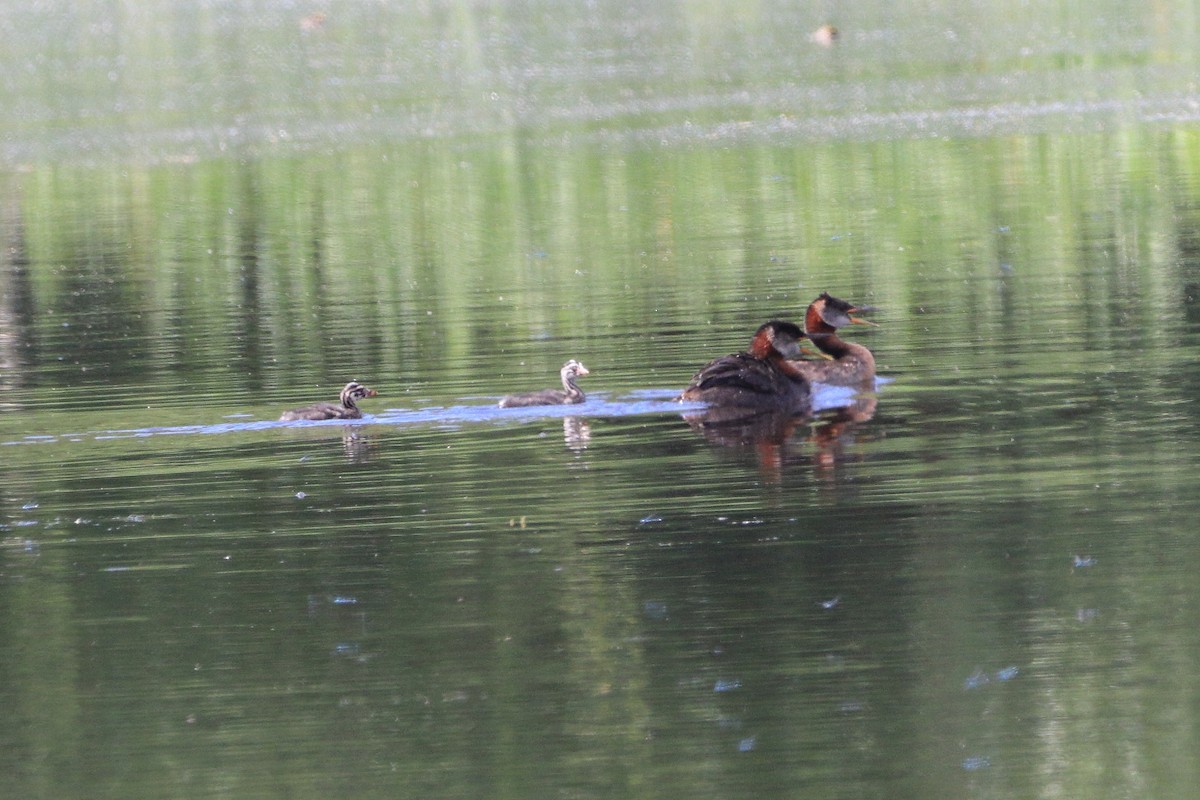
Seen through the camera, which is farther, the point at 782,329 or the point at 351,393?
the point at 782,329

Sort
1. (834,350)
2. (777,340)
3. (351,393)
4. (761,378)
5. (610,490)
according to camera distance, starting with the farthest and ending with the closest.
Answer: (834,350)
(777,340)
(761,378)
(351,393)
(610,490)

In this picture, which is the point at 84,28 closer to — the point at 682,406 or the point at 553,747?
the point at 682,406

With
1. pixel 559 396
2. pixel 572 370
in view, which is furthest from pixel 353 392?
pixel 572 370

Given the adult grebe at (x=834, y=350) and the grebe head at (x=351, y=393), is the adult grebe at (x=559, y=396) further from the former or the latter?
the adult grebe at (x=834, y=350)

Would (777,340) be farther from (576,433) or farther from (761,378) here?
(576,433)

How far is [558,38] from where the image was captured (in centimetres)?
6375

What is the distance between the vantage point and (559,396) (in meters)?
14.4

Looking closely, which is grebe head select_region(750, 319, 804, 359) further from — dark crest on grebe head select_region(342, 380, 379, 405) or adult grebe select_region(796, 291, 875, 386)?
dark crest on grebe head select_region(342, 380, 379, 405)

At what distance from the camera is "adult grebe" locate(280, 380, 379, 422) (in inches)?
564

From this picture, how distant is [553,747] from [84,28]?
80.4 metres

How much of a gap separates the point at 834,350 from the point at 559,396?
2.69 meters

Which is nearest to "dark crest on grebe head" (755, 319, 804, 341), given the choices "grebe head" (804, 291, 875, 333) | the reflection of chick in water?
"grebe head" (804, 291, 875, 333)

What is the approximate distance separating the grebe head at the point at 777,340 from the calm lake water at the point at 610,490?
2.42 ft

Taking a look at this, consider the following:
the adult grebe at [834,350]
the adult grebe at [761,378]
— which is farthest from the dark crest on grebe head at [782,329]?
the adult grebe at [834,350]
